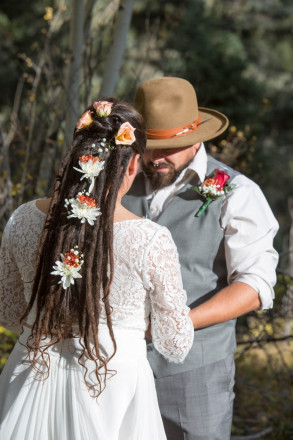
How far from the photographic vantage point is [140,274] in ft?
6.57

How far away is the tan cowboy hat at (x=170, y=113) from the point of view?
106 inches

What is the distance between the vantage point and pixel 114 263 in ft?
6.56

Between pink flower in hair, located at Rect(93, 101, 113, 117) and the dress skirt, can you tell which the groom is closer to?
the dress skirt

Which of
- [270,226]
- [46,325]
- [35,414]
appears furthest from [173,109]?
[35,414]

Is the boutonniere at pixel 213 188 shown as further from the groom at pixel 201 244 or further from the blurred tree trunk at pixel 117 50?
the blurred tree trunk at pixel 117 50

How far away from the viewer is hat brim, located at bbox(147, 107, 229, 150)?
264 centimetres

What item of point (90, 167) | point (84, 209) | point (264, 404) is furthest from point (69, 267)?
point (264, 404)

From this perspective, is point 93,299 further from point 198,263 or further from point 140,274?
point 198,263

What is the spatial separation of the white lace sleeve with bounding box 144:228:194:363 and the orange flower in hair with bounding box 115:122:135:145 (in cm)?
31

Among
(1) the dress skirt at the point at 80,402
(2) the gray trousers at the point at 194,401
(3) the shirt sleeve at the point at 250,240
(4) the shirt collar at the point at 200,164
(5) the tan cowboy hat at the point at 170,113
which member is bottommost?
(2) the gray trousers at the point at 194,401

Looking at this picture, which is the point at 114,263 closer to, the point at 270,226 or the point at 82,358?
the point at 82,358

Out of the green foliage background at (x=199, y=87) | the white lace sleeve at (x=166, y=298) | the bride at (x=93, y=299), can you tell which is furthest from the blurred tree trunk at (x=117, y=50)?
the white lace sleeve at (x=166, y=298)

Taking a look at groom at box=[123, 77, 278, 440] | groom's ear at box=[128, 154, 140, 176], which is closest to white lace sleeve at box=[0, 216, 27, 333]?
groom's ear at box=[128, 154, 140, 176]

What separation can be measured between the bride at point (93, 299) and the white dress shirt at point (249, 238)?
0.47m
